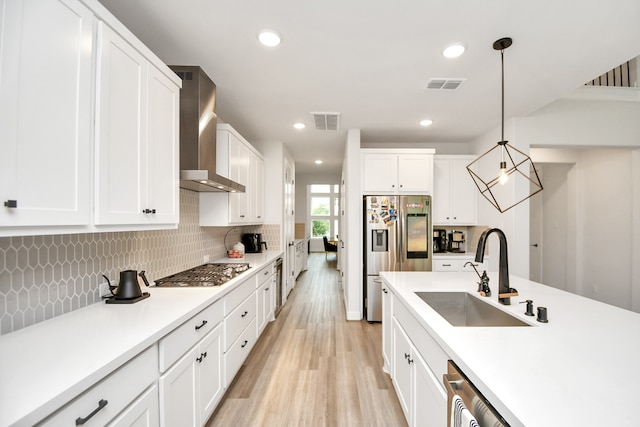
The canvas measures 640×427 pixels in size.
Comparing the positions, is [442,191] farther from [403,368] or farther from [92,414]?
[92,414]

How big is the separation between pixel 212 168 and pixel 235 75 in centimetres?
84

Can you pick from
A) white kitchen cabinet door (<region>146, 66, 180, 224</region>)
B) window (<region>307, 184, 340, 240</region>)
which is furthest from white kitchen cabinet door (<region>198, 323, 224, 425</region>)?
window (<region>307, 184, 340, 240</region>)

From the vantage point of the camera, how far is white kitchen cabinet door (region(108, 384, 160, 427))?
0.98 metres

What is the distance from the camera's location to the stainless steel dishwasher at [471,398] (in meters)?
0.78

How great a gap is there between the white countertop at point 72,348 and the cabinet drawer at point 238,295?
0.42 m

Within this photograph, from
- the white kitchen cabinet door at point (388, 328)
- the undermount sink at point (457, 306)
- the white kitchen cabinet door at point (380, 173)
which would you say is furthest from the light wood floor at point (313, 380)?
the white kitchen cabinet door at point (380, 173)

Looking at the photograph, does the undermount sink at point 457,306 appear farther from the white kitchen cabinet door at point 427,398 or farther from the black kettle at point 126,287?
the black kettle at point 126,287

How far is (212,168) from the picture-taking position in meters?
2.32

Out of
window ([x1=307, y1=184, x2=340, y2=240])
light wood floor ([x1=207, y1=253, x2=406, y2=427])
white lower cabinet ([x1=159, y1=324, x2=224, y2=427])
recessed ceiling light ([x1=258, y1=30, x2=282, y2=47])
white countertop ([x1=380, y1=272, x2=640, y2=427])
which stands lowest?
light wood floor ([x1=207, y1=253, x2=406, y2=427])

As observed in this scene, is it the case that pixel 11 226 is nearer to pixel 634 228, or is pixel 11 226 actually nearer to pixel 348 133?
pixel 348 133

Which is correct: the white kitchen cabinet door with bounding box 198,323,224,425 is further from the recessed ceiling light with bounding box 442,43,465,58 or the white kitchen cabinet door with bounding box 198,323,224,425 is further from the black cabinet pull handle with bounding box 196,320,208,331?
the recessed ceiling light with bounding box 442,43,465,58

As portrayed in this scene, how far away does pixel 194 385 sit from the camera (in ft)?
4.99

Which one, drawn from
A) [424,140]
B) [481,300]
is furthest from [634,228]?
[481,300]

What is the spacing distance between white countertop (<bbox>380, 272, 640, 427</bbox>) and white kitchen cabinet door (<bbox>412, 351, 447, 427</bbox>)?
222mm
